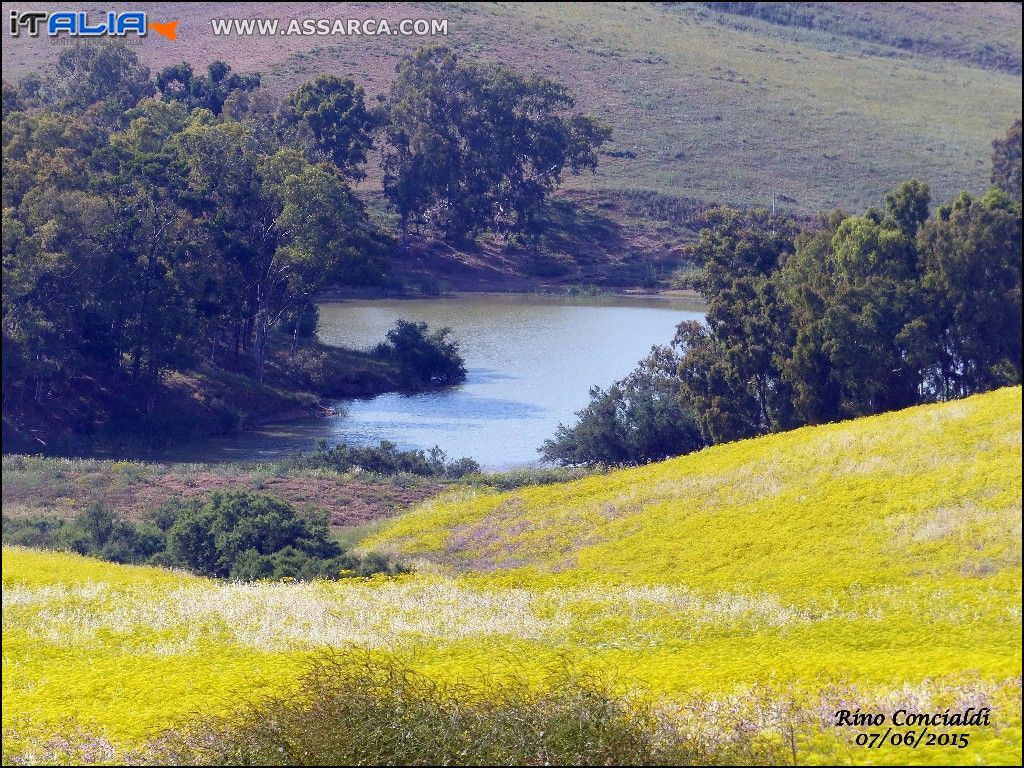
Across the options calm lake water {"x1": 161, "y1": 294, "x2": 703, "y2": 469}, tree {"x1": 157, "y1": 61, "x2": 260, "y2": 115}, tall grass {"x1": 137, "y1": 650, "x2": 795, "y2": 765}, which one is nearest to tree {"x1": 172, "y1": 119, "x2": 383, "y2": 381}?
calm lake water {"x1": 161, "y1": 294, "x2": 703, "y2": 469}

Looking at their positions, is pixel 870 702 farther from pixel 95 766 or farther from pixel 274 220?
pixel 274 220

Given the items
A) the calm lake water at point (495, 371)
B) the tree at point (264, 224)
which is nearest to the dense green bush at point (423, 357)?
the calm lake water at point (495, 371)

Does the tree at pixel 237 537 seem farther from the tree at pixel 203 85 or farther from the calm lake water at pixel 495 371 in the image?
the tree at pixel 203 85

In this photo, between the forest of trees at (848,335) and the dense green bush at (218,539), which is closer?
the dense green bush at (218,539)

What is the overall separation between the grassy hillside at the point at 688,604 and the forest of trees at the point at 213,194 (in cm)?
2613

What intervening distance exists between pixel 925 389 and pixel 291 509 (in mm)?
24523

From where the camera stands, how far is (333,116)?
93.9m

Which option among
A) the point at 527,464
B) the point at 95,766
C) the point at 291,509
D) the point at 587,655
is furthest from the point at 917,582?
the point at 527,464

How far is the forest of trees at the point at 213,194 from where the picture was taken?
192ft

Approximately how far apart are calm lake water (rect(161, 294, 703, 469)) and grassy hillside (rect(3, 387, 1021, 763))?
2401cm

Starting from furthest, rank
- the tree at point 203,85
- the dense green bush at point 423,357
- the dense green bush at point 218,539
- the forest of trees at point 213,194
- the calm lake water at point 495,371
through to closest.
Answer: the tree at point 203,85
the dense green bush at point 423,357
the calm lake water at point 495,371
the forest of trees at point 213,194
the dense green bush at point 218,539

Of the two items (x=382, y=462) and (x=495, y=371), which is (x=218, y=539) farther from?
(x=495, y=371)

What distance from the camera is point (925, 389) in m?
50.1

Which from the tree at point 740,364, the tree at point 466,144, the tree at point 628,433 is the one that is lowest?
the tree at point 628,433
